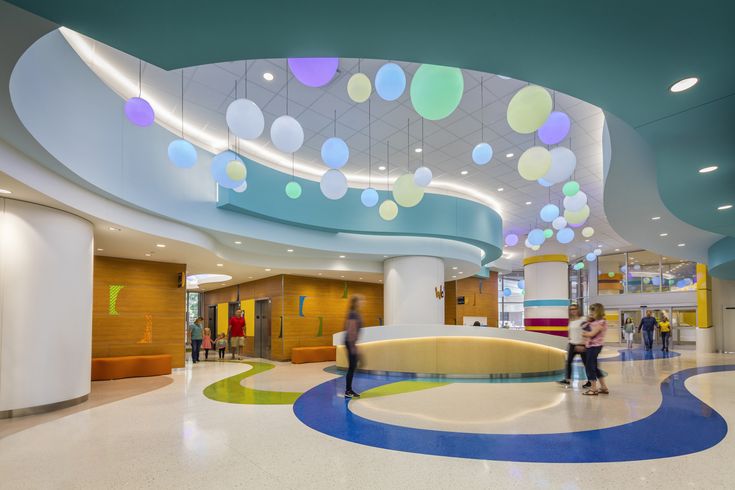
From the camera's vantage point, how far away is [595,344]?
741 cm

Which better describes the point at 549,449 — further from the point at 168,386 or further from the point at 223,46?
the point at 168,386

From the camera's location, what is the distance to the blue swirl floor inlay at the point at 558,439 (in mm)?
4172

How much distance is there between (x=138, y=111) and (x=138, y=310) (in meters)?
8.61

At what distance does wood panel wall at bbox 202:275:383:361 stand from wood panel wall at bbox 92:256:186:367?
3646 mm

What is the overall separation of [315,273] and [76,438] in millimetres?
10655

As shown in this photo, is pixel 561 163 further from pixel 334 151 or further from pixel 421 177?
pixel 334 151

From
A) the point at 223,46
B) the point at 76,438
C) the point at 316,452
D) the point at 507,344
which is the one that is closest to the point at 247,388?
the point at 76,438

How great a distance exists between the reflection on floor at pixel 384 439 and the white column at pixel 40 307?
1.85 ft

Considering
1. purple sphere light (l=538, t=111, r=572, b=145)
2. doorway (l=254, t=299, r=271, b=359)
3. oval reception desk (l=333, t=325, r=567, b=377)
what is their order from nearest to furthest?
purple sphere light (l=538, t=111, r=572, b=145) → oval reception desk (l=333, t=325, r=567, b=377) → doorway (l=254, t=299, r=271, b=359)

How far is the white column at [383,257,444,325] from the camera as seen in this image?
13.4m

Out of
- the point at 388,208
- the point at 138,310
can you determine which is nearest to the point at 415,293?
the point at 388,208

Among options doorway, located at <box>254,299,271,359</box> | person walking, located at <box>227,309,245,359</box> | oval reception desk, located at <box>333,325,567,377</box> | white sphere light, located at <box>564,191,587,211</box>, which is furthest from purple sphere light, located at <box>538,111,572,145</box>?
person walking, located at <box>227,309,245,359</box>

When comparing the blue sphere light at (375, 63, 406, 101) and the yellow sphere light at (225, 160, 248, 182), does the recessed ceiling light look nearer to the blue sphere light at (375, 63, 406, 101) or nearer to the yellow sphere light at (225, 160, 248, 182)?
the blue sphere light at (375, 63, 406, 101)

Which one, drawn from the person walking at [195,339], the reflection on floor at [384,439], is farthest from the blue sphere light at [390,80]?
the person walking at [195,339]
